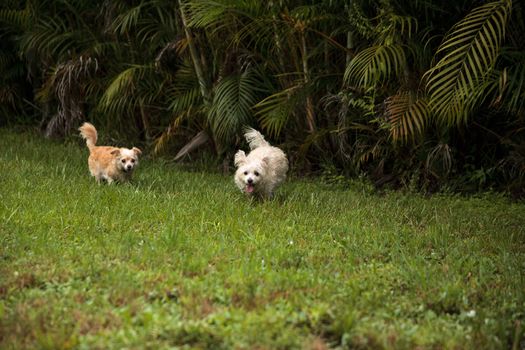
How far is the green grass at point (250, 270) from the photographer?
166 inches

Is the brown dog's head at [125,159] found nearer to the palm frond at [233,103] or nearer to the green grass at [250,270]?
the green grass at [250,270]

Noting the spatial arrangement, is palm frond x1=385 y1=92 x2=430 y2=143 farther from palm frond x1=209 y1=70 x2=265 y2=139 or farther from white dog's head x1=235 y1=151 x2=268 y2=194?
palm frond x1=209 y1=70 x2=265 y2=139

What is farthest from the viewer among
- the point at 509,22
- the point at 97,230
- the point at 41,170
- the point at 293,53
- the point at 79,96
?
the point at 79,96

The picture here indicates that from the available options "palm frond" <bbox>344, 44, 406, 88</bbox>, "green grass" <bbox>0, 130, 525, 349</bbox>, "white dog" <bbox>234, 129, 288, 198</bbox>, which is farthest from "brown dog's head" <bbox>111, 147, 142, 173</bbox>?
"palm frond" <bbox>344, 44, 406, 88</bbox>

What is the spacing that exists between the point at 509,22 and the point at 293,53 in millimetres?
3031

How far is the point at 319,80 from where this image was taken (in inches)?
412

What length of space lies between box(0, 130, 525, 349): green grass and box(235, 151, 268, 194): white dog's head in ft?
0.74

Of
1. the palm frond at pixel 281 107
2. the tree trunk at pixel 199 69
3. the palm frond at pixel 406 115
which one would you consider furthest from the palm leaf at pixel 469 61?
the tree trunk at pixel 199 69

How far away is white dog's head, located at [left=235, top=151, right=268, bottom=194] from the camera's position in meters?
8.34

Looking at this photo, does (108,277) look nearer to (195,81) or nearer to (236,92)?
(236,92)

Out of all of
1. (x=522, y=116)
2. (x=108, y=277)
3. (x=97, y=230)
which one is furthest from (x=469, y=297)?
(x=522, y=116)

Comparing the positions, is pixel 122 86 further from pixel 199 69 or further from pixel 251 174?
pixel 251 174

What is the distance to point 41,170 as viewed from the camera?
990 centimetres

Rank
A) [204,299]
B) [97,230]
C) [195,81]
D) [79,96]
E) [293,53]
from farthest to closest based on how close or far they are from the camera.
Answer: [79,96] < [195,81] < [293,53] < [97,230] < [204,299]
